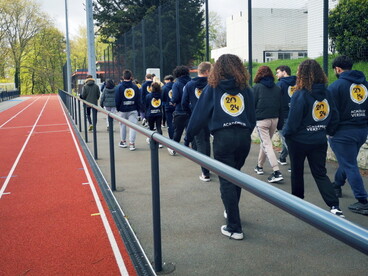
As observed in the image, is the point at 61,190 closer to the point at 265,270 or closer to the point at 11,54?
the point at 265,270

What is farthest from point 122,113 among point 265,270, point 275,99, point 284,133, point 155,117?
point 265,270

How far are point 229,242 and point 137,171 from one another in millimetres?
3003

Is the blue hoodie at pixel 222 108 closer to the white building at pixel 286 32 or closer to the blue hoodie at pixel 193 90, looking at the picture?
the blue hoodie at pixel 193 90

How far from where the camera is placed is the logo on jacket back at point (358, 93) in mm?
4516

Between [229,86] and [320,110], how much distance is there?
1.11m

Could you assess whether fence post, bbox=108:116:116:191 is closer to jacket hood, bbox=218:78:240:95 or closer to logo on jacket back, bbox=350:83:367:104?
jacket hood, bbox=218:78:240:95

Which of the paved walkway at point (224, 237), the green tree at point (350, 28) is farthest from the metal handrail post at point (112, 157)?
the green tree at point (350, 28)

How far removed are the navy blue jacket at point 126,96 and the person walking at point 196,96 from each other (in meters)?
3.30

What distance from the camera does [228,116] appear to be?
3822 mm

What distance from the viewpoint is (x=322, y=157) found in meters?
4.34

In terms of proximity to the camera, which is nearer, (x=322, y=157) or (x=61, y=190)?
(x=322, y=157)

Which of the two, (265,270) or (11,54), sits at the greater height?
(11,54)

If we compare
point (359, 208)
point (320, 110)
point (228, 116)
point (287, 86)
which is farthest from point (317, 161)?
point (287, 86)

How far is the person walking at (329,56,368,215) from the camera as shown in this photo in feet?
14.8
